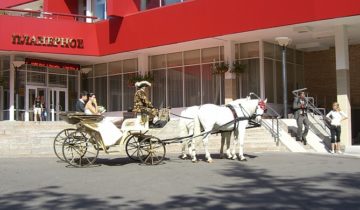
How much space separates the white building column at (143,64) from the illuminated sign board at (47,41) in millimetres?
3271

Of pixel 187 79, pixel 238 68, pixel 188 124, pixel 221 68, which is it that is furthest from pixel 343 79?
pixel 187 79

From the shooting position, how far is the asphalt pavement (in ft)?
25.9

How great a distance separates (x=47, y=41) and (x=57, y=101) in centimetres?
537

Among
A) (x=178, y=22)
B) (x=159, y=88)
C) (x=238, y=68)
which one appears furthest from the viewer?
(x=159, y=88)

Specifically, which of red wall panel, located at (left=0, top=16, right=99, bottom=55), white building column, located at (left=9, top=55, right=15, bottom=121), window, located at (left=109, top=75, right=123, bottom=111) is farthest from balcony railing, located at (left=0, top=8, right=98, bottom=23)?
window, located at (left=109, top=75, right=123, bottom=111)

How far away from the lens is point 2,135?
A: 2017cm

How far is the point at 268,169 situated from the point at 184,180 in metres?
2.57

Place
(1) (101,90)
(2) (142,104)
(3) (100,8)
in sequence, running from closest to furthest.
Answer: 1. (2) (142,104)
2. (3) (100,8)
3. (1) (101,90)

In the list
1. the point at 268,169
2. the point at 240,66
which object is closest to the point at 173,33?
the point at 240,66

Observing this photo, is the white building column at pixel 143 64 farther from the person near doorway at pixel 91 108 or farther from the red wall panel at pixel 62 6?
the person near doorway at pixel 91 108

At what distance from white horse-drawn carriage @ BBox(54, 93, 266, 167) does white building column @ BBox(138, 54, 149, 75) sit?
14680 mm

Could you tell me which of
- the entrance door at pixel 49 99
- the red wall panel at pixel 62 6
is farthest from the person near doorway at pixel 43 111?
the red wall panel at pixel 62 6

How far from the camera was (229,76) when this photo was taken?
25234mm

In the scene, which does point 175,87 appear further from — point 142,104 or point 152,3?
point 142,104
